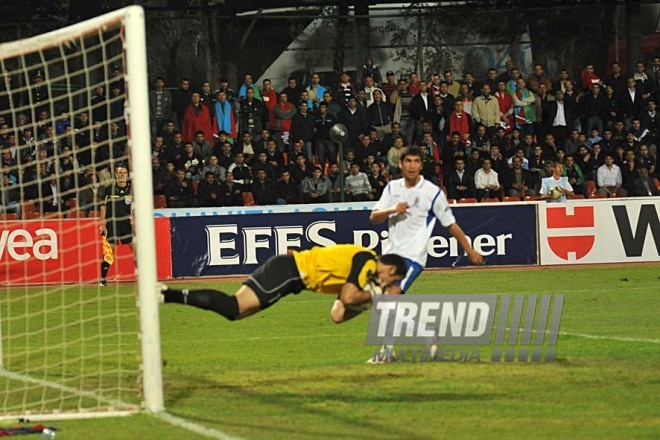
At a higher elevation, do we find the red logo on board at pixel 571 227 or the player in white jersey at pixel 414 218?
the player in white jersey at pixel 414 218

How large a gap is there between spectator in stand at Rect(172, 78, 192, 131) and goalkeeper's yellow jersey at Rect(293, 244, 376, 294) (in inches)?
681

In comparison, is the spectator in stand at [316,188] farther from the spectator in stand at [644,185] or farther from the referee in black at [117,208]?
the spectator in stand at [644,185]

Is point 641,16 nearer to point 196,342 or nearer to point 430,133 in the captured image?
point 430,133

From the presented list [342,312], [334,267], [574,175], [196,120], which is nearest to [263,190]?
[196,120]

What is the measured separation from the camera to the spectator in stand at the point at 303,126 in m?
27.2

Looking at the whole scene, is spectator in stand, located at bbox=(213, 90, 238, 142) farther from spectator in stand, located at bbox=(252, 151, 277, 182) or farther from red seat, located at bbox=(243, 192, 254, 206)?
red seat, located at bbox=(243, 192, 254, 206)

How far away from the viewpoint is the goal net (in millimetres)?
9430

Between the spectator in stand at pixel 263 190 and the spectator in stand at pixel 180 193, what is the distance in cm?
133

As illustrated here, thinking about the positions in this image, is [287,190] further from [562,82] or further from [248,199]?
[562,82]

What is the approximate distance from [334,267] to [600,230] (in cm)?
1499

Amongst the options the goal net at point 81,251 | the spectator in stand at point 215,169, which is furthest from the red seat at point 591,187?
the goal net at point 81,251

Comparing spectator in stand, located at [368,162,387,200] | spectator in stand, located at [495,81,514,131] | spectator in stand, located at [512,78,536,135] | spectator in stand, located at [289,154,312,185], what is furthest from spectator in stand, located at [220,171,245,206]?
spectator in stand, located at [512,78,536,135]

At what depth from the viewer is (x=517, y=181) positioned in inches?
1063

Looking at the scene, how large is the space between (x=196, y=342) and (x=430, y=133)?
14.1 m
